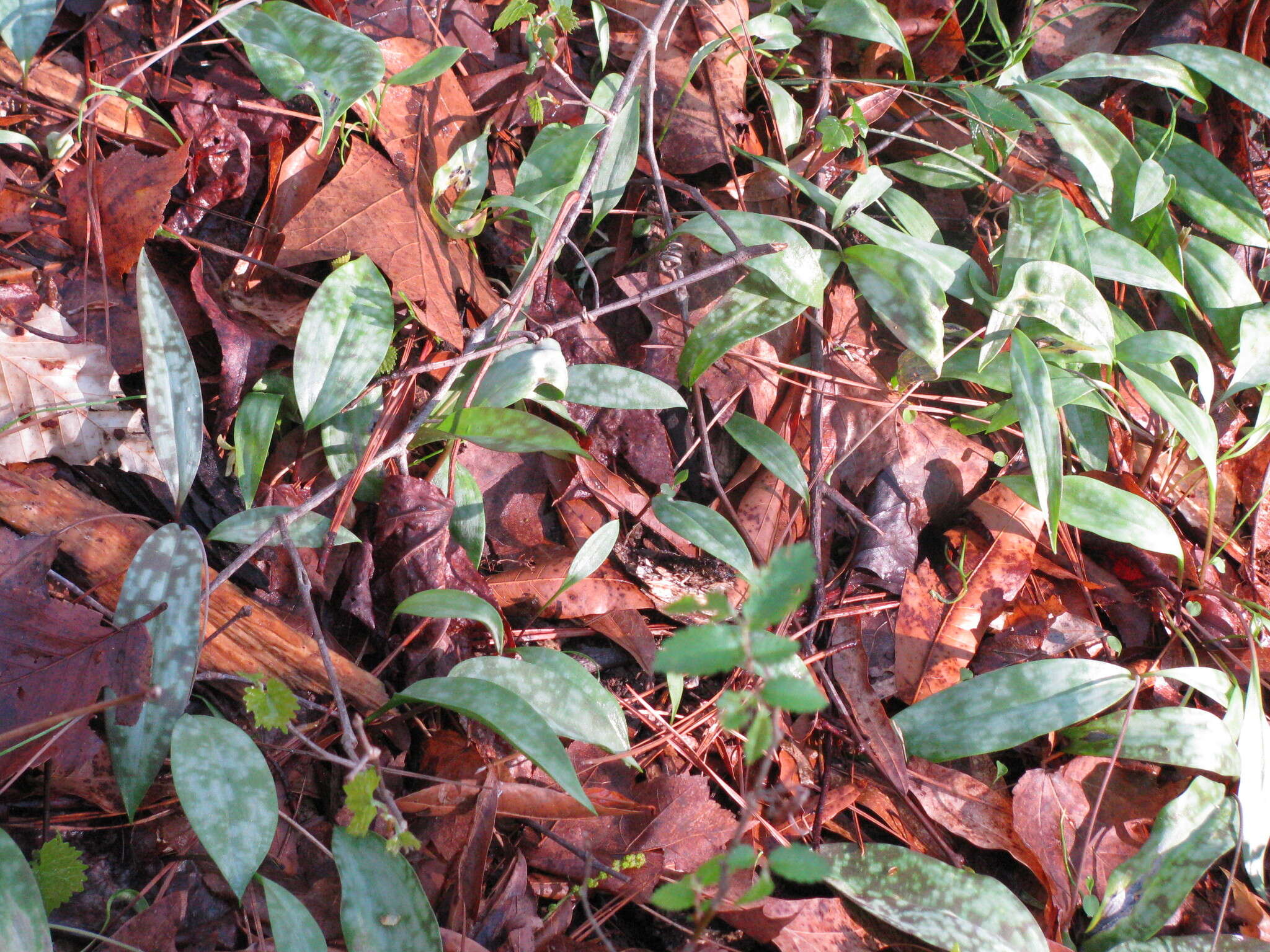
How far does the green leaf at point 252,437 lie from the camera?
98cm

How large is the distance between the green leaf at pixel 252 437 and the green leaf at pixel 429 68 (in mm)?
479

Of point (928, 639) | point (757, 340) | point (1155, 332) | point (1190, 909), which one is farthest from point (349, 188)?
point (1190, 909)

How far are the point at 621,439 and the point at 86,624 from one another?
0.68 meters

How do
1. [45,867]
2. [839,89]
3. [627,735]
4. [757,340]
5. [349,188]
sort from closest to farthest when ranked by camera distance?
[45,867] → [627,735] → [349,188] → [757,340] → [839,89]

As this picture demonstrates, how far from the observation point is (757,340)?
4.14 ft

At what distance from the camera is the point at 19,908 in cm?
69

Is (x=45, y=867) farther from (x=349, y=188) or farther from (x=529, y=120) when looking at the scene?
(x=529, y=120)

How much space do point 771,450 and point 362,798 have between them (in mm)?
712

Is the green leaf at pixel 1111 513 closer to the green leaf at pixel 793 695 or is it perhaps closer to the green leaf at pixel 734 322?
the green leaf at pixel 734 322

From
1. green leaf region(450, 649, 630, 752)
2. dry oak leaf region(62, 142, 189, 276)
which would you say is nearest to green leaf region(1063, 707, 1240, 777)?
green leaf region(450, 649, 630, 752)

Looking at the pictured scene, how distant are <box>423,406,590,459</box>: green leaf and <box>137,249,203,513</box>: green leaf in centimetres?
30

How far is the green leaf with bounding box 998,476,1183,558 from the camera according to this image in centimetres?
119

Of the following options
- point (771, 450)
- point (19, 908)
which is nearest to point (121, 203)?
point (19, 908)

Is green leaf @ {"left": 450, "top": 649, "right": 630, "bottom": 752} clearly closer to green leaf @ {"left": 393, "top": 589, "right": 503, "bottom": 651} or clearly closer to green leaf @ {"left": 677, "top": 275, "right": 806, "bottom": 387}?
green leaf @ {"left": 393, "top": 589, "right": 503, "bottom": 651}
